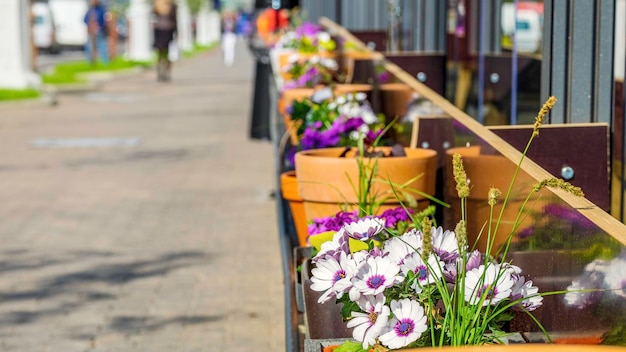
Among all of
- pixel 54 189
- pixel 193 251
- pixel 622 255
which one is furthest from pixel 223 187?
pixel 622 255

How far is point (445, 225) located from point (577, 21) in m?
0.91

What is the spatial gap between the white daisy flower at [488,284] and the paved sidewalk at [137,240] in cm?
285

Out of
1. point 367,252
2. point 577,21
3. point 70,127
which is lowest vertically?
point 70,127

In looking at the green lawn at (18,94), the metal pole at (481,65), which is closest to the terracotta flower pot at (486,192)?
A: the metal pole at (481,65)

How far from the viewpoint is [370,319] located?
258cm

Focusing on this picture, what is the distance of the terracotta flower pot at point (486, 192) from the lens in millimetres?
2918

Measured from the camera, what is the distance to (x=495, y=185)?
10.5ft

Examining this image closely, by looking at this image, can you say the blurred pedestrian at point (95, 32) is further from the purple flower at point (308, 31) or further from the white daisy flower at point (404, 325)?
the white daisy flower at point (404, 325)

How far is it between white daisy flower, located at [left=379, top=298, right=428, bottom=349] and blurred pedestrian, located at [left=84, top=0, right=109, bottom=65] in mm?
30754

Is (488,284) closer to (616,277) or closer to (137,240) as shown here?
(616,277)

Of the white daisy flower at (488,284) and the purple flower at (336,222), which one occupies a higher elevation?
the white daisy flower at (488,284)

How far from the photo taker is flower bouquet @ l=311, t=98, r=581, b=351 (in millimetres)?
2497

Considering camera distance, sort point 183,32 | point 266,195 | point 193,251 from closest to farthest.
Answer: point 193,251
point 266,195
point 183,32

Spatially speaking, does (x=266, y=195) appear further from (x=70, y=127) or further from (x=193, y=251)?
(x=70, y=127)
